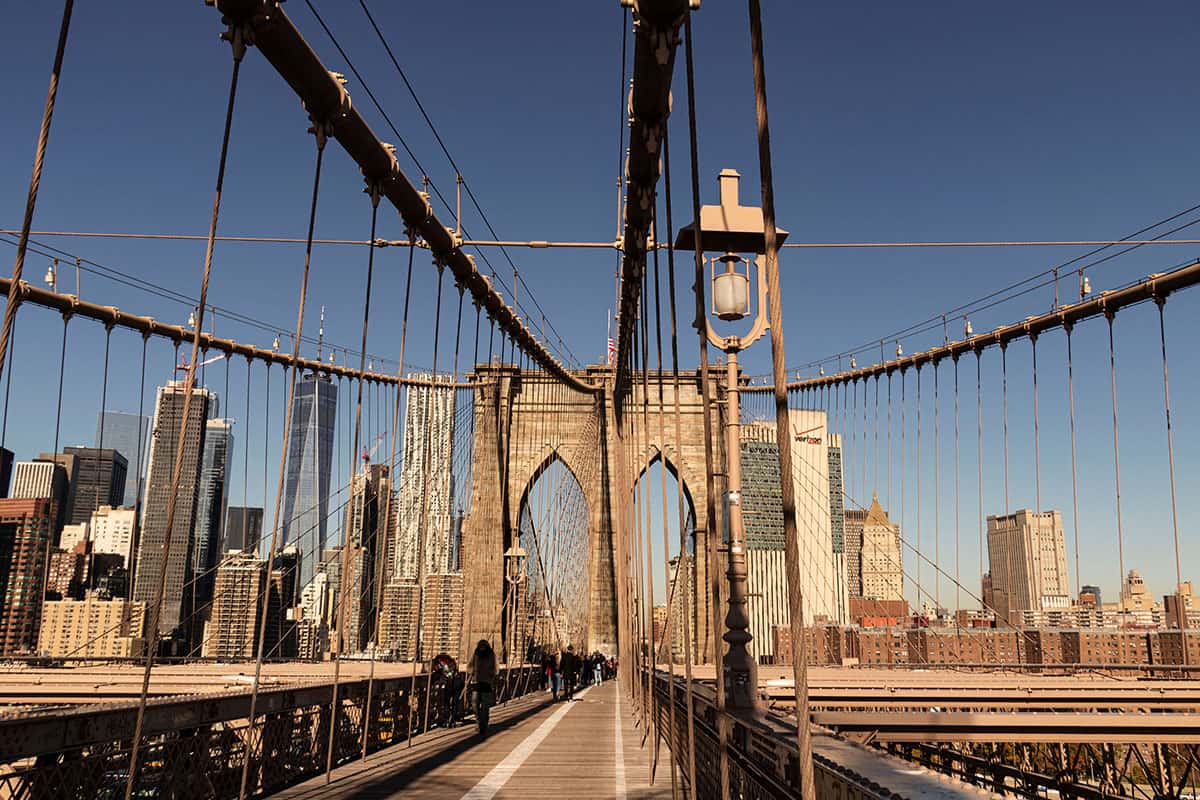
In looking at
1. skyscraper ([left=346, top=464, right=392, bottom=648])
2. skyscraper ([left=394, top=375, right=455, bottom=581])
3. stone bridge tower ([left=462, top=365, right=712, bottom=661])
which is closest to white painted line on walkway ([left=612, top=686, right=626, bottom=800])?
skyscraper ([left=346, top=464, right=392, bottom=648])

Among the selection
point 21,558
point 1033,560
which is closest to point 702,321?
point 21,558

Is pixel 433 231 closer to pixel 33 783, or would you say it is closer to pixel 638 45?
pixel 638 45

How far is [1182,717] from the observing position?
21.5ft

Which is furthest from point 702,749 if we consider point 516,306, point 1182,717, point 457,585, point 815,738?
point 457,585

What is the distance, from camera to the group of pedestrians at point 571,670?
19553mm

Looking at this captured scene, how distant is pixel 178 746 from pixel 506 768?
117 inches

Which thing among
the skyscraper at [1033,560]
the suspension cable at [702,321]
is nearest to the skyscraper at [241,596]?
the suspension cable at [702,321]

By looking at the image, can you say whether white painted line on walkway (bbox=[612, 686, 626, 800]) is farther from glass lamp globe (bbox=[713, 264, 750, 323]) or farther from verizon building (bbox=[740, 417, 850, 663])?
glass lamp globe (bbox=[713, 264, 750, 323])

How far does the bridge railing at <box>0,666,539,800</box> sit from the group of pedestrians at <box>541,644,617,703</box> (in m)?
11.7

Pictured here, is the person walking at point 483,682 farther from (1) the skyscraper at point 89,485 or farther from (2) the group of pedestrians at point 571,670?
(1) the skyscraper at point 89,485

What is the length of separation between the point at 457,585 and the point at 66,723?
37155mm

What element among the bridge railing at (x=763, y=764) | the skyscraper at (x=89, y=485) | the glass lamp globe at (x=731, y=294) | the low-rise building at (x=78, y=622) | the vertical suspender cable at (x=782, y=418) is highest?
the skyscraper at (x=89, y=485)

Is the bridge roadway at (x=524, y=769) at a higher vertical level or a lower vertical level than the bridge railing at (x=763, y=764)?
lower

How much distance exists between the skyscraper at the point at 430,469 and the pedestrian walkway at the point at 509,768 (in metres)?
2.75
